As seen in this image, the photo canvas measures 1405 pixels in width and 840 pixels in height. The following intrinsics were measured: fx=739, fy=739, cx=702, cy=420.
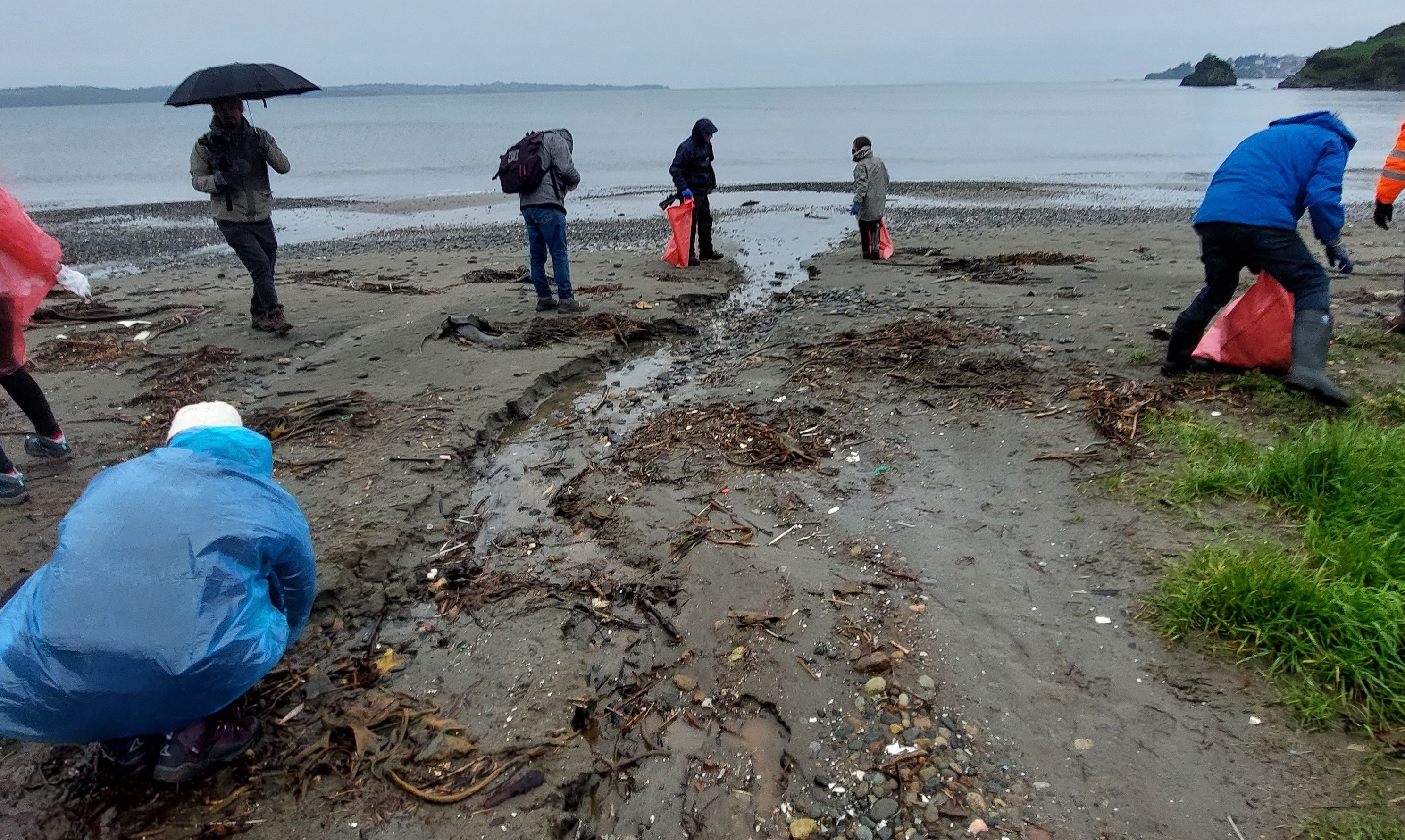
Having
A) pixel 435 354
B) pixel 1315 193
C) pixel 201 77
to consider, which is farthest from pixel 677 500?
pixel 201 77

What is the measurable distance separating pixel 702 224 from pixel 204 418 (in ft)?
29.2

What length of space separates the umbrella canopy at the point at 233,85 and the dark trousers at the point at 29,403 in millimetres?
2719

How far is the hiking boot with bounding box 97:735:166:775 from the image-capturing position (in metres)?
2.36

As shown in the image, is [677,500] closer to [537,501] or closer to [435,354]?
[537,501]

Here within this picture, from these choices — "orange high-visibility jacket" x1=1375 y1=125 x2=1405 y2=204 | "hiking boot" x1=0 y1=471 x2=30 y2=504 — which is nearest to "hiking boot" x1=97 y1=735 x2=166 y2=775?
"hiking boot" x1=0 y1=471 x2=30 y2=504

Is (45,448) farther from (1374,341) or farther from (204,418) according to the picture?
(1374,341)

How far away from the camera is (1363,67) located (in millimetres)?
69125

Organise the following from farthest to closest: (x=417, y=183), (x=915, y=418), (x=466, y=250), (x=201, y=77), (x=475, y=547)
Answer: (x=417, y=183)
(x=466, y=250)
(x=201, y=77)
(x=915, y=418)
(x=475, y=547)

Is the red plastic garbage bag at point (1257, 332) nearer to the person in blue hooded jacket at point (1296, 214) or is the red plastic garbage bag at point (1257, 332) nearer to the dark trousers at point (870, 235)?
the person in blue hooded jacket at point (1296, 214)

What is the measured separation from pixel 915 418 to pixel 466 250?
9.89 meters

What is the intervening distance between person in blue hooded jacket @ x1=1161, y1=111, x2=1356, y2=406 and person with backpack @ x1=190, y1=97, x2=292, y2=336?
718 centimetres

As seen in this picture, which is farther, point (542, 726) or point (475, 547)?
point (475, 547)

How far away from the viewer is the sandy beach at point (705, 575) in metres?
2.39

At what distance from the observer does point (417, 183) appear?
27.1 meters
